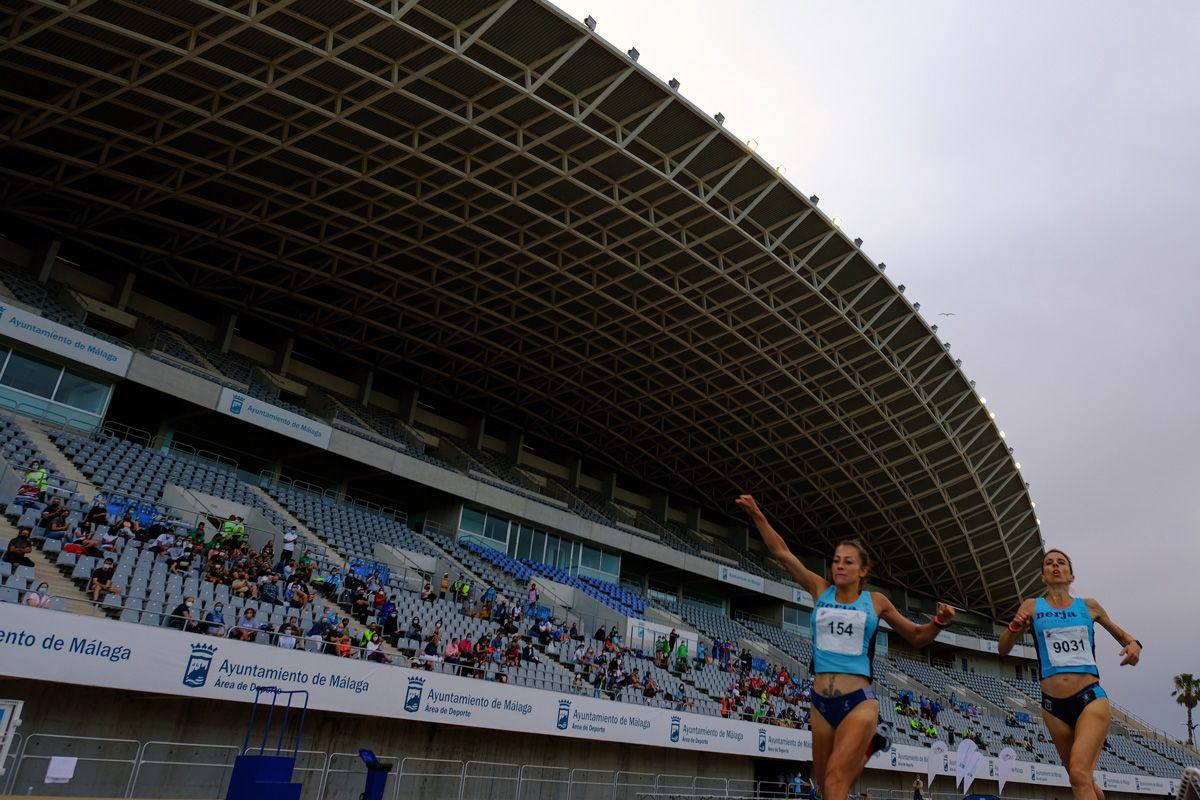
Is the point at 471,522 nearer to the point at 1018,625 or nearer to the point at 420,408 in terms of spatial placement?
the point at 420,408

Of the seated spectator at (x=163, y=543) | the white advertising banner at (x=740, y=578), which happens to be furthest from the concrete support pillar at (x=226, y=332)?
the white advertising banner at (x=740, y=578)

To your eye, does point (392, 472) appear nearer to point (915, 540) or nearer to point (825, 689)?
point (825, 689)

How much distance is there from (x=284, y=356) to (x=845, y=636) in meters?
36.3

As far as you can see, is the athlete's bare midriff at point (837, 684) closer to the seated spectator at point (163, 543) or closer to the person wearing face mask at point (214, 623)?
the person wearing face mask at point (214, 623)

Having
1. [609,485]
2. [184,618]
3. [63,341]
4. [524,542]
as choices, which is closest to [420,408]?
[524,542]

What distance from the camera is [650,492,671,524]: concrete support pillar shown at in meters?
52.0

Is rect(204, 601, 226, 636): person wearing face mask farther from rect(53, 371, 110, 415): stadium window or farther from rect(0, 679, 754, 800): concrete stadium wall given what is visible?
rect(53, 371, 110, 415): stadium window

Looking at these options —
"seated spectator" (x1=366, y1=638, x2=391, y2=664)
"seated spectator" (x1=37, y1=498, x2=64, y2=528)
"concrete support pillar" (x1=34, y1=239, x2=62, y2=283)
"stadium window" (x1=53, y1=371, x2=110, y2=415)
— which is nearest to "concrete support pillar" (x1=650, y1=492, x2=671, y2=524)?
"stadium window" (x1=53, y1=371, x2=110, y2=415)

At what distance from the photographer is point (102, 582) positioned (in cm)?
1589

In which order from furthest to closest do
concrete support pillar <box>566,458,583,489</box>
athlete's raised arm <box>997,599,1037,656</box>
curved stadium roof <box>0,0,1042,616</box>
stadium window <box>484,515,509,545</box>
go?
concrete support pillar <box>566,458,583,489</box>
stadium window <box>484,515,509,545</box>
curved stadium roof <box>0,0,1042,616</box>
athlete's raised arm <box>997,599,1037,656</box>

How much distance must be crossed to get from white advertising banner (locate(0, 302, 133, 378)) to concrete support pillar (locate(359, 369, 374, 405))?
12.5 meters

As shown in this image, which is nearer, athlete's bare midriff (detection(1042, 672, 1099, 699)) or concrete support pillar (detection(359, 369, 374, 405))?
athlete's bare midriff (detection(1042, 672, 1099, 699))

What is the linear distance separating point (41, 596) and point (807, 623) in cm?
4810

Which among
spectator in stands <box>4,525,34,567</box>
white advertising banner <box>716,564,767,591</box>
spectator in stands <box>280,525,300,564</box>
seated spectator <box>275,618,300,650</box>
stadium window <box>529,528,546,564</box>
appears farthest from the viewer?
white advertising banner <box>716,564,767,591</box>
